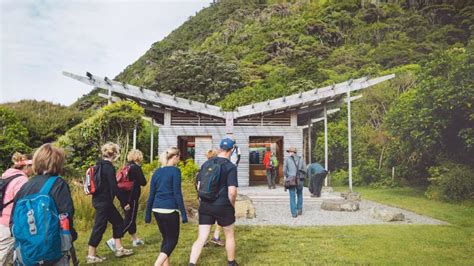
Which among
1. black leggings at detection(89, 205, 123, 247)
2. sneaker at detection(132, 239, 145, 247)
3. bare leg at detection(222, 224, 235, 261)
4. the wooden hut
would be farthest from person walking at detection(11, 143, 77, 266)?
the wooden hut

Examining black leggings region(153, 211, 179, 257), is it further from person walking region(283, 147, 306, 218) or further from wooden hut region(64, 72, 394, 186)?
wooden hut region(64, 72, 394, 186)

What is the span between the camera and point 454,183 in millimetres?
10648

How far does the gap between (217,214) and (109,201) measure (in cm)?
144

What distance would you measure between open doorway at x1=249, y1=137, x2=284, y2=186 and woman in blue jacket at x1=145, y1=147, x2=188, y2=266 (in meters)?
12.5

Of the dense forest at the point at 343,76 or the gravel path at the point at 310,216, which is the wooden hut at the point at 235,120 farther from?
the gravel path at the point at 310,216

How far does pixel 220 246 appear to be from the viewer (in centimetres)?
561

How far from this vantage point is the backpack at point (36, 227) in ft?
8.27

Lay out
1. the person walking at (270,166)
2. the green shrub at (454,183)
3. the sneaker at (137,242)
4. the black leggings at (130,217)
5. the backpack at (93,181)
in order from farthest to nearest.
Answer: the person walking at (270,166) < the green shrub at (454,183) < the sneaker at (137,242) < the black leggings at (130,217) < the backpack at (93,181)

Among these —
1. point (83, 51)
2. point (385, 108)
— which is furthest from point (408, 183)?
point (83, 51)

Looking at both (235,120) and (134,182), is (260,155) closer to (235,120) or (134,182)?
(235,120)

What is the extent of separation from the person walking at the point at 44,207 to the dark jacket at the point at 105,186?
170cm

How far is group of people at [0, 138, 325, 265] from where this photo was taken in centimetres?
257

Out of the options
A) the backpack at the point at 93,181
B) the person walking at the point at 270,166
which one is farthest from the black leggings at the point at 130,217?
the person walking at the point at 270,166

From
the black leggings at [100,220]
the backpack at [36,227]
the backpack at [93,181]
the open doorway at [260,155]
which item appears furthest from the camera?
the open doorway at [260,155]
